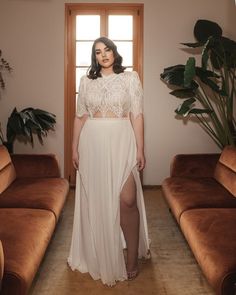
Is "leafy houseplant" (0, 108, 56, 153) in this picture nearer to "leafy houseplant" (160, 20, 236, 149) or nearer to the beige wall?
the beige wall

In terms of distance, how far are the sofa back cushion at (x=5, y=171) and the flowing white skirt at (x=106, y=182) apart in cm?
102

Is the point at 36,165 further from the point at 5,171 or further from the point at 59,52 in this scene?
the point at 59,52

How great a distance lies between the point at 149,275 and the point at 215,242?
0.53 metres

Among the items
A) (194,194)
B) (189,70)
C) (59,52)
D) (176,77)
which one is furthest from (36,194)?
(59,52)

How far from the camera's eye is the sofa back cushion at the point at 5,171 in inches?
113

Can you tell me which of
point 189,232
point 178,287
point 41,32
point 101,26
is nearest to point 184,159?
point 189,232

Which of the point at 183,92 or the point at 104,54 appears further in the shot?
the point at 183,92

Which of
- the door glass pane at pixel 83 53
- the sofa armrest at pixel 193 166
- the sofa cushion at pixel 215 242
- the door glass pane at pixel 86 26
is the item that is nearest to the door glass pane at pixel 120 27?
the door glass pane at pixel 86 26

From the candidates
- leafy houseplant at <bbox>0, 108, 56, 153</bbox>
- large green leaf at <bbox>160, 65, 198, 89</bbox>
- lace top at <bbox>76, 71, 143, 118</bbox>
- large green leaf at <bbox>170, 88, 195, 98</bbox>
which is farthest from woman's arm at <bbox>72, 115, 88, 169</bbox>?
large green leaf at <bbox>170, 88, 195, 98</bbox>

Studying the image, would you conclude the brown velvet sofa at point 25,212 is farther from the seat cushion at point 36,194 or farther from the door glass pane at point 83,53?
the door glass pane at point 83,53

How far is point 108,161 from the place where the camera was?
2070 millimetres

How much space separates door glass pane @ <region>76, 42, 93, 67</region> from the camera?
14.5ft

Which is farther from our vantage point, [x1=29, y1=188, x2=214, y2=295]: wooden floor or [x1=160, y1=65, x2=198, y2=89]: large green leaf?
[x1=160, y1=65, x2=198, y2=89]: large green leaf

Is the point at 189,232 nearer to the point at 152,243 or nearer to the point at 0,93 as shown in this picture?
the point at 152,243
